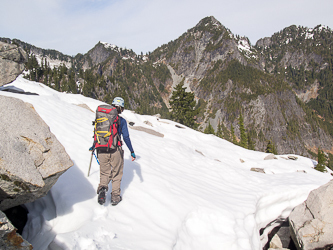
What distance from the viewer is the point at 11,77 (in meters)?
13.9

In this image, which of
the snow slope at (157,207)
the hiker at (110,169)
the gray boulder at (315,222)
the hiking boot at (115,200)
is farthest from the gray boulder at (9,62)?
the gray boulder at (315,222)

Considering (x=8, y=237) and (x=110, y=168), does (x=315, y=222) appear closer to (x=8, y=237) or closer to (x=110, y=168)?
(x=110, y=168)

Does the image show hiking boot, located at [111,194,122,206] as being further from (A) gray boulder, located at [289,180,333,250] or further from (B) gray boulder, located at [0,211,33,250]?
(A) gray boulder, located at [289,180,333,250]

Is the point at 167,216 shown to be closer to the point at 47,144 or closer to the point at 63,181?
the point at 63,181

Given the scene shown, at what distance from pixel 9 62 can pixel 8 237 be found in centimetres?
1548

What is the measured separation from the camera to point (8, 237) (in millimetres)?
2697

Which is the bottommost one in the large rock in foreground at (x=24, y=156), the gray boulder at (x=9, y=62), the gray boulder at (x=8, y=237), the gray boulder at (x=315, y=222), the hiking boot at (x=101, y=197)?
the gray boulder at (x=315, y=222)

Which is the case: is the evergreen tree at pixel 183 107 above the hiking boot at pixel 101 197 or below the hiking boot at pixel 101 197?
above

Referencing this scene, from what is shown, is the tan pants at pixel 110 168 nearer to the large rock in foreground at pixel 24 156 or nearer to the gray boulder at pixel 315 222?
the large rock in foreground at pixel 24 156

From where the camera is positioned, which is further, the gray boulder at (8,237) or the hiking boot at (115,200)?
the hiking boot at (115,200)

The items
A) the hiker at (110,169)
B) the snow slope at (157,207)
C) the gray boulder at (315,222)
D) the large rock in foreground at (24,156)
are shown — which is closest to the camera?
the large rock in foreground at (24,156)

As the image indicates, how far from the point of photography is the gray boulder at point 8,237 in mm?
2623

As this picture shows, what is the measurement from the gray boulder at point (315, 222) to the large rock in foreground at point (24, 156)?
823 centimetres

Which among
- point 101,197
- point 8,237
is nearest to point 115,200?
point 101,197
